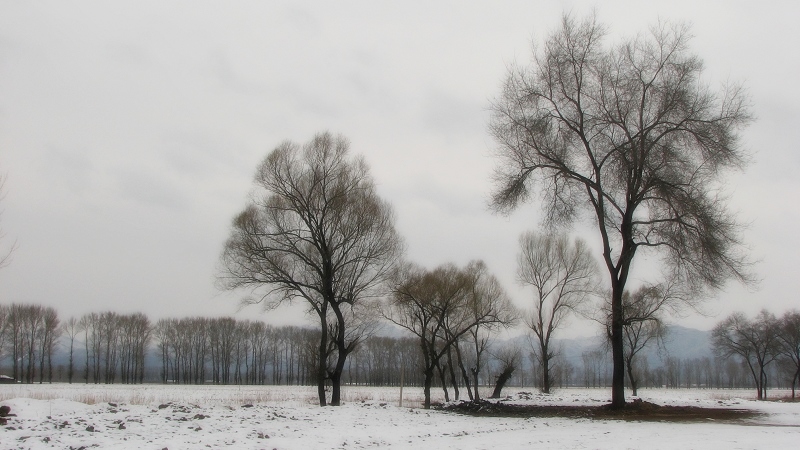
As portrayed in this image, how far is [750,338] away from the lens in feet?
167

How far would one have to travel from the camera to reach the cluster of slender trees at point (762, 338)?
48.9 m

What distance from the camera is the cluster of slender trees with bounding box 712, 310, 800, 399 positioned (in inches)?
1924

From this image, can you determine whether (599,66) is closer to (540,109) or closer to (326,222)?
(540,109)

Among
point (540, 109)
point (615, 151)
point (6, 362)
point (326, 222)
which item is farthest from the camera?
point (6, 362)

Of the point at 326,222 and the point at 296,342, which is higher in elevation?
the point at 326,222

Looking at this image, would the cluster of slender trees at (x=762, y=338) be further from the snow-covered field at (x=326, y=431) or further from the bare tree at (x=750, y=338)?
the snow-covered field at (x=326, y=431)

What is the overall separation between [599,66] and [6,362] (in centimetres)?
10652

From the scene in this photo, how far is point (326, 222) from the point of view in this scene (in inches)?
944

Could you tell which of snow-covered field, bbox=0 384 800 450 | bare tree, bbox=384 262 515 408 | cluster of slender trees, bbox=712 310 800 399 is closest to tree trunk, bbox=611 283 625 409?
snow-covered field, bbox=0 384 800 450

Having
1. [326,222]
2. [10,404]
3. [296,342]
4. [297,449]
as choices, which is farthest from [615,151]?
[296,342]

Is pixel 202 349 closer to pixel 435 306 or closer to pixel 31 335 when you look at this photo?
pixel 31 335

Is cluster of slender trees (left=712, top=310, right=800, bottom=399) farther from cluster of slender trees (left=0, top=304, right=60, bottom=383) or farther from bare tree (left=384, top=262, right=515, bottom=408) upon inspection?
cluster of slender trees (left=0, top=304, right=60, bottom=383)

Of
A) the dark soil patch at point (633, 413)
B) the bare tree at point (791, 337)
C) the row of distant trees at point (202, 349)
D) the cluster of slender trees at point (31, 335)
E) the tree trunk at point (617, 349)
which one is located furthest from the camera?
the cluster of slender trees at point (31, 335)

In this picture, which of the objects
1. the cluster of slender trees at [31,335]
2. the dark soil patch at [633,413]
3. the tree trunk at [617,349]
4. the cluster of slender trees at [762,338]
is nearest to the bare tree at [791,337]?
the cluster of slender trees at [762,338]
